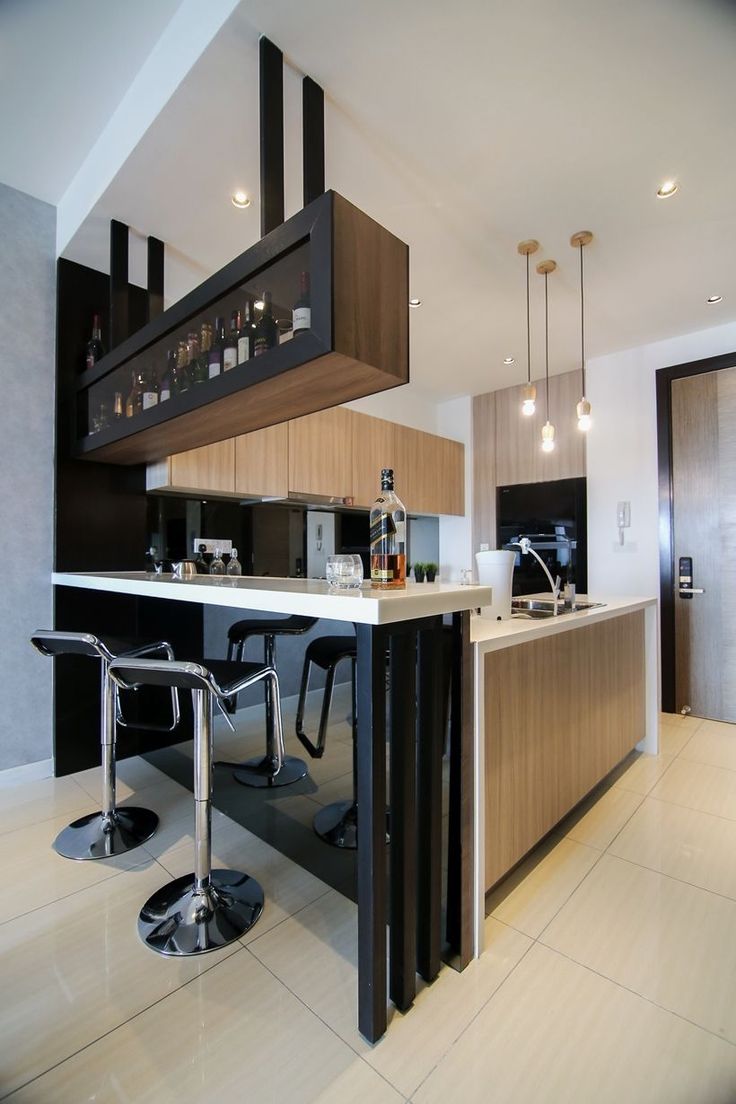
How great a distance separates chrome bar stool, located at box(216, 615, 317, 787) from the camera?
6.35 feet

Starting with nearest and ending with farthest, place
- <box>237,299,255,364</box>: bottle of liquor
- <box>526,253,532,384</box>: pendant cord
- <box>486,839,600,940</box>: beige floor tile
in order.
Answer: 1. <box>486,839,600,940</box>: beige floor tile
2. <box>237,299,255,364</box>: bottle of liquor
3. <box>526,253,532,384</box>: pendant cord

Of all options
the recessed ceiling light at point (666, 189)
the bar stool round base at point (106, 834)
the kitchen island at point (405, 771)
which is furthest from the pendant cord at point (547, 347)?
the bar stool round base at point (106, 834)

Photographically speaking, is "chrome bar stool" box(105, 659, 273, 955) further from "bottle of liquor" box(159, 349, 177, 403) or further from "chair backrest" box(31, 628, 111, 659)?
"bottle of liquor" box(159, 349, 177, 403)

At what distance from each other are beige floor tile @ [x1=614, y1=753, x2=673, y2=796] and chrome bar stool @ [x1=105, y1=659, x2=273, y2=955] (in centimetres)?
180

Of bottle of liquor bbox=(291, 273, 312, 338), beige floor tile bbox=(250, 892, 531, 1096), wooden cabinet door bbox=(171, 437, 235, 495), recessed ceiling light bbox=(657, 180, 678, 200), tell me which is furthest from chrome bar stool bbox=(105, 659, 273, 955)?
recessed ceiling light bbox=(657, 180, 678, 200)

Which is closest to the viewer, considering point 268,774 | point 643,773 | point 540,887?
point 540,887

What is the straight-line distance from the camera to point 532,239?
7.82 feet

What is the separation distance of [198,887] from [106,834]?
663 mm

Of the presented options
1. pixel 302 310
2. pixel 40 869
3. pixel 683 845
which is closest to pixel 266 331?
pixel 302 310

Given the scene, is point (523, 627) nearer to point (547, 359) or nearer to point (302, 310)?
point (302, 310)

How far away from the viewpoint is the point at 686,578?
3416mm

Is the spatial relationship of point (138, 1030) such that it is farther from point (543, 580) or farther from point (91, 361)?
point (543, 580)

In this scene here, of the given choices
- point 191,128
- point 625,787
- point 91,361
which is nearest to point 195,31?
point 191,128

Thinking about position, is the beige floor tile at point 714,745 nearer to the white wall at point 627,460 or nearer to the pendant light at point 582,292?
the white wall at point 627,460
